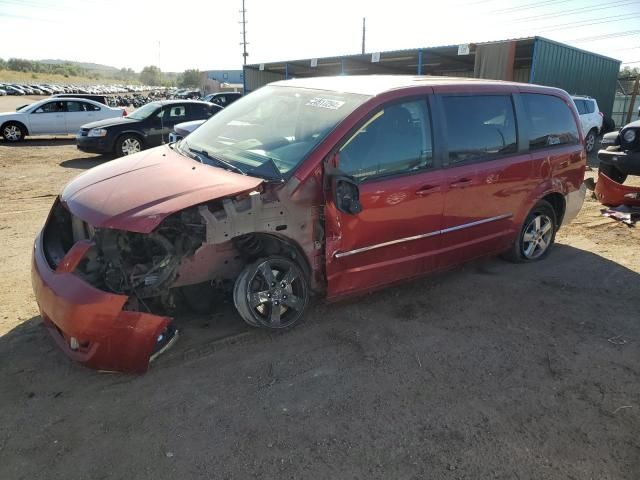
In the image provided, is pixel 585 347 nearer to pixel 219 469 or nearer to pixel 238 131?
pixel 219 469

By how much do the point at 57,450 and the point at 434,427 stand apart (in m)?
1.96

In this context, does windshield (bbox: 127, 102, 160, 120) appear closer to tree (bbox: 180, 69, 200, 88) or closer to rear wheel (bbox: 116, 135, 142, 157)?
rear wheel (bbox: 116, 135, 142, 157)

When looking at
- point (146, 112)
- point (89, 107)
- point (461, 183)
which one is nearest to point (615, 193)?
point (461, 183)

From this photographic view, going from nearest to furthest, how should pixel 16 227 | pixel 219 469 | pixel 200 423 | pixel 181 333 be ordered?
pixel 219 469 → pixel 200 423 → pixel 181 333 → pixel 16 227

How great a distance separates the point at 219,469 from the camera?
92.3 inches

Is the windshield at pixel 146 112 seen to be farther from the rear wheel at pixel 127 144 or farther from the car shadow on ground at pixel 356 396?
the car shadow on ground at pixel 356 396

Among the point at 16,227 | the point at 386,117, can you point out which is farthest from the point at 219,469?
the point at 16,227

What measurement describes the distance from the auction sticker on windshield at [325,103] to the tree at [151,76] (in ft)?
536

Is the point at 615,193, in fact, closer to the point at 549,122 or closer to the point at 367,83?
the point at 549,122

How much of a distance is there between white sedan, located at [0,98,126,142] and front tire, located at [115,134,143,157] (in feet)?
11.9

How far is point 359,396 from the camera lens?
292 cm

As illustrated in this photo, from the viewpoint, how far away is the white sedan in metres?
15.1

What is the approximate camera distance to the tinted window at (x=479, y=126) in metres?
4.02

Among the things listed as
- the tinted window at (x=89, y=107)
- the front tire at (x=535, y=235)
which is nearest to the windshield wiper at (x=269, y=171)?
the front tire at (x=535, y=235)
